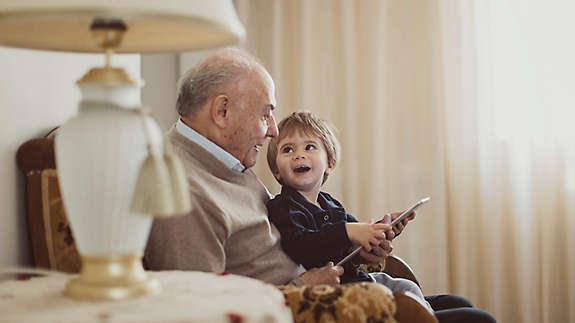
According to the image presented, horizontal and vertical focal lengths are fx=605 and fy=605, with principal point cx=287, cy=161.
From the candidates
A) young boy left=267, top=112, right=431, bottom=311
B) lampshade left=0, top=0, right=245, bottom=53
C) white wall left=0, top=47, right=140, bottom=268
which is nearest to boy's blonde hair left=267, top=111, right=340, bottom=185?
young boy left=267, top=112, right=431, bottom=311

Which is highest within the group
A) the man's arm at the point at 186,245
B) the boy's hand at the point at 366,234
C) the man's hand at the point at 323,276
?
the man's arm at the point at 186,245

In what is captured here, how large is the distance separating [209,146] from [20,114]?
531 millimetres

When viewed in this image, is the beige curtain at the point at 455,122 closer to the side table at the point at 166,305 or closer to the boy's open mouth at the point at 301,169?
the boy's open mouth at the point at 301,169

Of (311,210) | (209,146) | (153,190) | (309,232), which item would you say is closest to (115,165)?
(153,190)

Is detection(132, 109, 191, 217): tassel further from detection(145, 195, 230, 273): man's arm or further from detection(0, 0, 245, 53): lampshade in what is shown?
detection(145, 195, 230, 273): man's arm

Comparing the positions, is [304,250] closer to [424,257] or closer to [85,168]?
[85,168]

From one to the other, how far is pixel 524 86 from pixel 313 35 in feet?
4.11

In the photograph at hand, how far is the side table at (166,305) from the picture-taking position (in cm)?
91

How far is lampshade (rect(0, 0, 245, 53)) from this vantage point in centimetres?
93

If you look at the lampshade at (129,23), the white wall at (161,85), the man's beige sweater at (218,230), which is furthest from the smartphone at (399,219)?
the white wall at (161,85)

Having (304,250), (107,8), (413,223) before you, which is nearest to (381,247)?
(304,250)

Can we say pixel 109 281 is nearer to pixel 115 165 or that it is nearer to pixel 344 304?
pixel 115 165

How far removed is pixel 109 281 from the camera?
1.01 m

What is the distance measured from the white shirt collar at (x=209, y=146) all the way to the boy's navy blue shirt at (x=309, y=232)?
0.73ft
